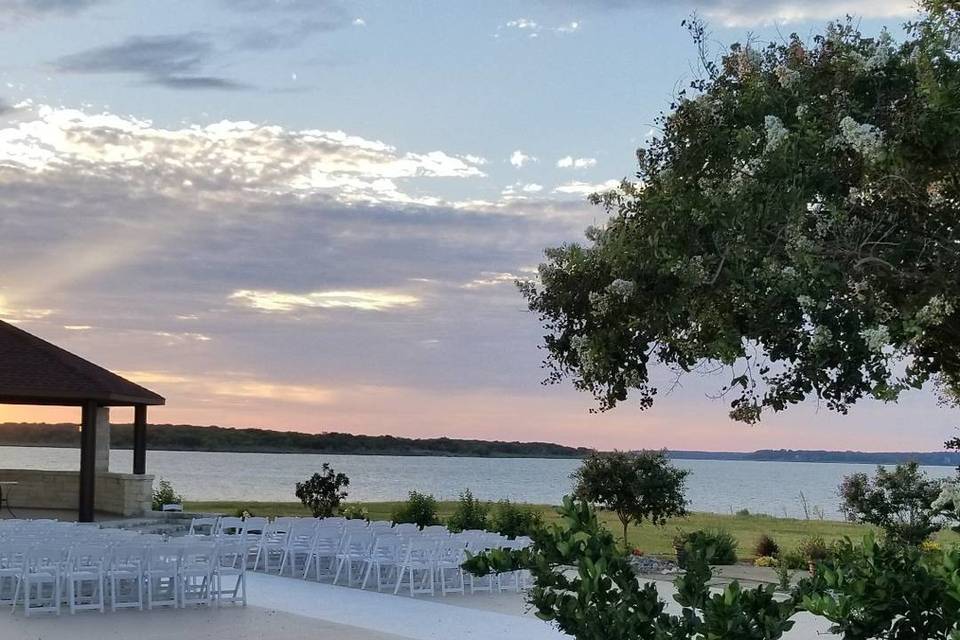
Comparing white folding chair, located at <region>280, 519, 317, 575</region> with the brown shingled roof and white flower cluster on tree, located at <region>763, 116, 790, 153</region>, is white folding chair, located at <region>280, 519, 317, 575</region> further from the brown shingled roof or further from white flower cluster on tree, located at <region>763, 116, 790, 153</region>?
white flower cluster on tree, located at <region>763, 116, 790, 153</region>

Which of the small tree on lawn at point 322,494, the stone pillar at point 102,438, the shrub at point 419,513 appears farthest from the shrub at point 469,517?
the stone pillar at point 102,438

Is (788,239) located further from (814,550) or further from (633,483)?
(633,483)

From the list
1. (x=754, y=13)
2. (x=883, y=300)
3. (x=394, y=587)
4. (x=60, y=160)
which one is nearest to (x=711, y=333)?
(x=883, y=300)

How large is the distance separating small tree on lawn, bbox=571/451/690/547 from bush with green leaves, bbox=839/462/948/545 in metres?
2.99

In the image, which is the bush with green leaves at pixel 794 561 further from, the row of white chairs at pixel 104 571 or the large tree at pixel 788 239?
the large tree at pixel 788 239

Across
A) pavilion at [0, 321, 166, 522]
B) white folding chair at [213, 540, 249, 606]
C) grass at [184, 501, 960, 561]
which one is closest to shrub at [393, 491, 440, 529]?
grass at [184, 501, 960, 561]

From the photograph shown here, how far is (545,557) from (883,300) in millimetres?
3457

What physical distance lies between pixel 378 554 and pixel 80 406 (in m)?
10.3

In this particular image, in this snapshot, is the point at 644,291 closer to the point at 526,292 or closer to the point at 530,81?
the point at 526,292

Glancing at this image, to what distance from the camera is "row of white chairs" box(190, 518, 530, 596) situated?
13.8 meters

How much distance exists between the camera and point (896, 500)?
1948 centimetres

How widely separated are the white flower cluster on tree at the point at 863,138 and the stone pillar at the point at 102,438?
20.2 m

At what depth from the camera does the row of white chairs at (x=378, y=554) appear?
13.8 meters

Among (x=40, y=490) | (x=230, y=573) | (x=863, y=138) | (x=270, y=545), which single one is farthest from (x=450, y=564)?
(x=40, y=490)
